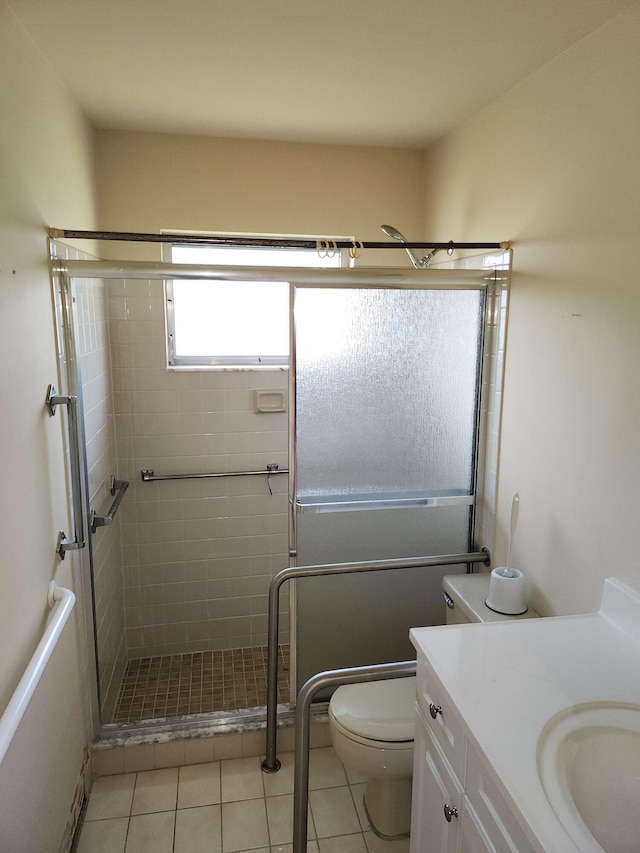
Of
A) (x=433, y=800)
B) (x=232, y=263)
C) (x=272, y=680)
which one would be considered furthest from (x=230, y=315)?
(x=433, y=800)

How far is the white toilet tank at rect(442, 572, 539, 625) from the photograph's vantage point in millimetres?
1818

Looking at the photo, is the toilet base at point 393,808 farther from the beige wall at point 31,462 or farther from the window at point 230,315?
the window at point 230,315

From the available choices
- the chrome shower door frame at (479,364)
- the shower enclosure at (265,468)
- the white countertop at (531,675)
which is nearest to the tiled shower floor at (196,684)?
the shower enclosure at (265,468)

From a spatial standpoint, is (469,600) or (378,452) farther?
(378,452)

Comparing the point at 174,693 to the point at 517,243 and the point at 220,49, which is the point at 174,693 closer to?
the point at 517,243

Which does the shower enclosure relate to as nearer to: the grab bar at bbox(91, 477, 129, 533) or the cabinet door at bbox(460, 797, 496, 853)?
the grab bar at bbox(91, 477, 129, 533)

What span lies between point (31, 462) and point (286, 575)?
0.90 meters

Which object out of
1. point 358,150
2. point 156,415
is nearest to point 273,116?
point 358,150

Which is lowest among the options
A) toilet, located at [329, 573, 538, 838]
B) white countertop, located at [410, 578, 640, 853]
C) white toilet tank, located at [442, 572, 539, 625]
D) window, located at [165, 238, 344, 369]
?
toilet, located at [329, 573, 538, 838]

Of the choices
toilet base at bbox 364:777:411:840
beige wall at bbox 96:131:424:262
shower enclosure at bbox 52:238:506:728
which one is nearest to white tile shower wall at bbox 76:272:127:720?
shower enclosure at bbox 52:238:506:728

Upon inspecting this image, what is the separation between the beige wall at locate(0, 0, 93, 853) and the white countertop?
1.01 metres

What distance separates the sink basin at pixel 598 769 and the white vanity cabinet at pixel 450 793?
11 centimetres

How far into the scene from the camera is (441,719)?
128cm

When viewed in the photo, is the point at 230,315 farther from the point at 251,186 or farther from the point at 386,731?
the point at 386,731
